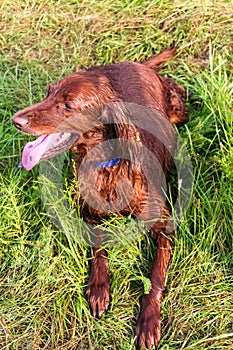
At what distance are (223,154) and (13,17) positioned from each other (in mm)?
2342

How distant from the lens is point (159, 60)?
4.09 metres

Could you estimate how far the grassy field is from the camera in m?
3.17

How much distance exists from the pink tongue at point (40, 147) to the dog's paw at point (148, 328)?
105cm

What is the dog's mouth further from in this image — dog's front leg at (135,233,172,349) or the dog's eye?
dog's front leg at (135,233,172,349)

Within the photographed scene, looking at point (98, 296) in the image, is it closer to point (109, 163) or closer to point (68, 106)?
point (109, 163)

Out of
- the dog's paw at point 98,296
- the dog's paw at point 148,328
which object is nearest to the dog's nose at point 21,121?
the dog's paw at point 98,296

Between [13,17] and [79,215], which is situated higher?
[13,17]

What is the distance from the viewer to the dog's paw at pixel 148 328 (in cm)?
307

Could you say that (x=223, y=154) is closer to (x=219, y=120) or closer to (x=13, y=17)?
(x=219, y=120)

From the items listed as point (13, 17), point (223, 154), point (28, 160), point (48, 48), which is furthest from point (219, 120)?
point (13, 17)

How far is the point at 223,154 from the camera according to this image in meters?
3.46

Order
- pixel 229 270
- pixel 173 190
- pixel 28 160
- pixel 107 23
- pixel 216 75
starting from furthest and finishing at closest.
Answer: pixel 107 23 → pixel 216 75 → pixel 173 190 → pixel 229 270 → pixel 28 160

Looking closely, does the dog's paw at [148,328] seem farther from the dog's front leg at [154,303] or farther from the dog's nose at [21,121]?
the dog's nose at [21,121]

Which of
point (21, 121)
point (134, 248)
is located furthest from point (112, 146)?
point (134, 248)
